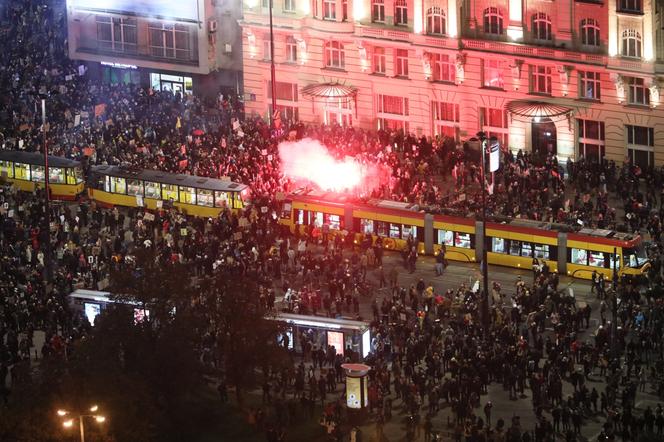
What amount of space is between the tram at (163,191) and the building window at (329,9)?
1752cm

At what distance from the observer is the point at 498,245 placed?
301 ft

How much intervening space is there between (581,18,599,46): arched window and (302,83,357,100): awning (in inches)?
634

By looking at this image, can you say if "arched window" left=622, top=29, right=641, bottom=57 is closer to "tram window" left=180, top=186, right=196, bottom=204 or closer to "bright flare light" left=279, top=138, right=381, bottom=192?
"bright flare light" left=279, top=138, right=381, bottom=192

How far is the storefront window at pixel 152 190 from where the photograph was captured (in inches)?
3979

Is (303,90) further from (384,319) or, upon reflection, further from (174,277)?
(174,277)

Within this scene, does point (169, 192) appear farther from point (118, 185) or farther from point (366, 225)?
point (366, 225)

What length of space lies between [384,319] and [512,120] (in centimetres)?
2897

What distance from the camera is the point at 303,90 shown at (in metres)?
113

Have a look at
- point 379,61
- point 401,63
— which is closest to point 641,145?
point 401,63

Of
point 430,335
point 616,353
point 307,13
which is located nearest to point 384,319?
point 430,335

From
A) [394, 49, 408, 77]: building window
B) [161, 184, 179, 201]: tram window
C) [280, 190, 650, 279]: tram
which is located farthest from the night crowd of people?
[394, 49, 408, 77]: building window

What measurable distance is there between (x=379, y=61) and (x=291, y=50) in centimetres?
682

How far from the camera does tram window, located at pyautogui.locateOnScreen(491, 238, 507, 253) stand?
9144 cm

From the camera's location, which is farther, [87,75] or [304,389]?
[87,75]
